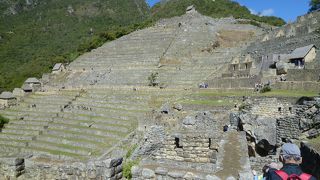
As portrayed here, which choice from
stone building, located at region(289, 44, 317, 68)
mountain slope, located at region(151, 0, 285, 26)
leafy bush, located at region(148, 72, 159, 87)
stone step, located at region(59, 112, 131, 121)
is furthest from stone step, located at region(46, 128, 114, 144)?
mountain slope, located at region(151, 0, 285, 26)

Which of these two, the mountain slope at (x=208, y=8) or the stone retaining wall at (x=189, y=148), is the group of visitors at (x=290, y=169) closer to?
the stone retaining wall at (x=189, y=148)

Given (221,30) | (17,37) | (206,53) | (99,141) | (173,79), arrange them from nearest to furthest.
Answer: (99,141) → (173,79) → (206,53) → (221,30) → (17,37)

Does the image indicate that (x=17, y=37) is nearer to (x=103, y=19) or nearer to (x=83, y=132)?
(x=103, y=19)

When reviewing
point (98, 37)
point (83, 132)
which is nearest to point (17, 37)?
point (98, 37)

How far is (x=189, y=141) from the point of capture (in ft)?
27.9

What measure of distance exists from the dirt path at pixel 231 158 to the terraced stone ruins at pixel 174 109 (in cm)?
2

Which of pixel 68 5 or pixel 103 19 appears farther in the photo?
pixel 68 5

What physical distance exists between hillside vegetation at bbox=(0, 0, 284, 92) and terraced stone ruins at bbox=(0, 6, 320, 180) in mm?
11156

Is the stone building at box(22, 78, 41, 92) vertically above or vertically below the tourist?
above

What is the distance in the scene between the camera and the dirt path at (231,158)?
5723 millimetres

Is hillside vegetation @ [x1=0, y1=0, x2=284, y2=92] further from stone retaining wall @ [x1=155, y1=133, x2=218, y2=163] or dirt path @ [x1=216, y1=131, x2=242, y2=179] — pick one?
dirt path @ [x1=216, y1=131, x2=242, y2=179]

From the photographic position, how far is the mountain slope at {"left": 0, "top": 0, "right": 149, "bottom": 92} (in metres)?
70.7

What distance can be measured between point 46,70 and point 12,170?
A: 50658 mm

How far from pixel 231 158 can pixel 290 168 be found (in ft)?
9.63
